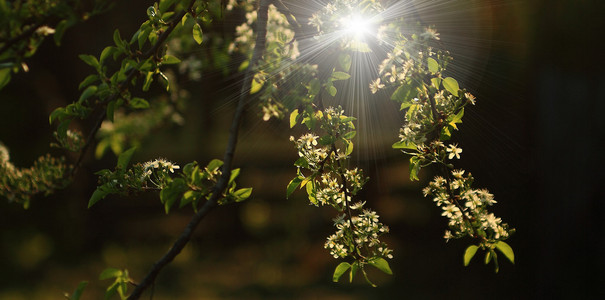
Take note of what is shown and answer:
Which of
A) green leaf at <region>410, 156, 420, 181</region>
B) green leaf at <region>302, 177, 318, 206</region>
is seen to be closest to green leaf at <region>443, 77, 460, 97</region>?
green leaf at <region>410, 156, 420, 181</region>

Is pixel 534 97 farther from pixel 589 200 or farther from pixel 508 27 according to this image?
pixel 589 200

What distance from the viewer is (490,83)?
14.6ft

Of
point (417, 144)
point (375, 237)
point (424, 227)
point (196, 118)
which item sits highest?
point (196, 118)

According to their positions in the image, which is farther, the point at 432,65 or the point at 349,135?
the point at 349,135

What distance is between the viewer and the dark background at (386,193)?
12.4 ft

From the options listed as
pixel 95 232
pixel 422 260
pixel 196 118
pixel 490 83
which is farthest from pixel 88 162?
pixel 490 83

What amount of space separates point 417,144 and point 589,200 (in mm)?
3326

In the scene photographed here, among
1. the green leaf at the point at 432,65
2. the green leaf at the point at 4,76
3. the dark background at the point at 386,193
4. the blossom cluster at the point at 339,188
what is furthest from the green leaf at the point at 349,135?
the dark background at the point at 386,193

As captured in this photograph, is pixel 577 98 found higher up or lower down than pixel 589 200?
higher up

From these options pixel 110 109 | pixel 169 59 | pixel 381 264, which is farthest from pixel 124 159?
pixel 381 264

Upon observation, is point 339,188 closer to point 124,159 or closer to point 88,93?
point 124,159

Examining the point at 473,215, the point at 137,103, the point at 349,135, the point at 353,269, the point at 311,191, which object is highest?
the point at 137,103

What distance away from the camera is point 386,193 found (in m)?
6.17

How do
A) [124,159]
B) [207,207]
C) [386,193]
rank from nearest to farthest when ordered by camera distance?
[207,207] → [124,159] → [386,193]
